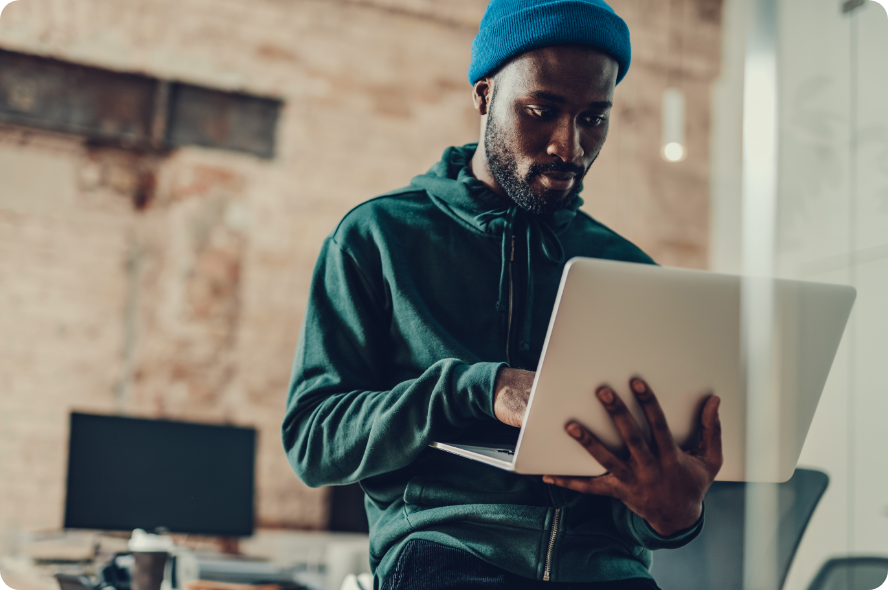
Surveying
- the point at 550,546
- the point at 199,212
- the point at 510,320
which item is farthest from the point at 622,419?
the point at 199,212

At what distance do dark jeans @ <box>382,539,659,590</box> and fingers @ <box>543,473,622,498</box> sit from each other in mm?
162

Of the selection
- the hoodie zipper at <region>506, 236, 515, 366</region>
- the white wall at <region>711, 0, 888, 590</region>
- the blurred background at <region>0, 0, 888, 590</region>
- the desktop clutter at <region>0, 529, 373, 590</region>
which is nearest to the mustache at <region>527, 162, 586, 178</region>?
the hoodie zipper at <region>506, 236, 515, 366</region>

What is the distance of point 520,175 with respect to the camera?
3.90ft

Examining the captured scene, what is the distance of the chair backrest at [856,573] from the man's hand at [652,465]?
225mm

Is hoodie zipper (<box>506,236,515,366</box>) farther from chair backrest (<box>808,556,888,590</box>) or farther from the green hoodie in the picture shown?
chair backrest (<box>808,556,888,590</box>)

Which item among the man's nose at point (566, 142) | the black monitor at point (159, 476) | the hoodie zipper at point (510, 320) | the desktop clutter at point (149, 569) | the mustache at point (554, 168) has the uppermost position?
the man's nose at point (566, 142)

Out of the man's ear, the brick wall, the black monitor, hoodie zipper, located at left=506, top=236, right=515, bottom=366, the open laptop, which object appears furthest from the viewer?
the brick wall

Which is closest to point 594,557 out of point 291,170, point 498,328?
point 498,328

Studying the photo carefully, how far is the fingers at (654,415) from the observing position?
854 mm

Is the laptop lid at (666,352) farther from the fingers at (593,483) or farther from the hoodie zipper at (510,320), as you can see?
the hoodie zipper at (510,320)

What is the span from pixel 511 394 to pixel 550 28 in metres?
0.56

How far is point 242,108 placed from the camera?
162 inches

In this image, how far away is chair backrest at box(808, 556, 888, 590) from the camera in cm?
99

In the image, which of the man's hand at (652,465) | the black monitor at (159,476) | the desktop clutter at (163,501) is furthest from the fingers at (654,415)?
the black monitor at (159,476)
